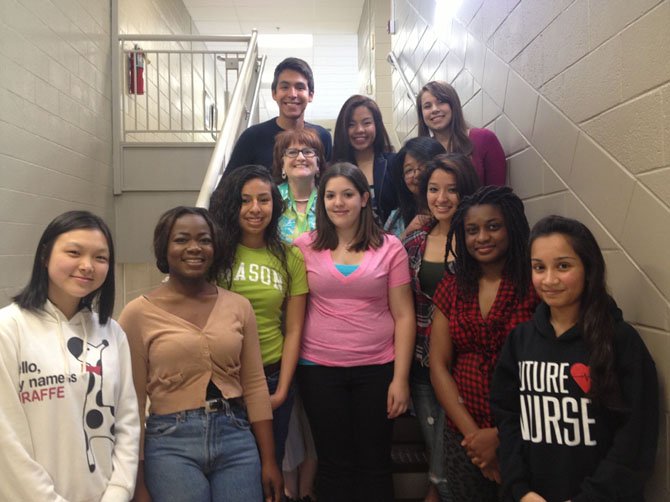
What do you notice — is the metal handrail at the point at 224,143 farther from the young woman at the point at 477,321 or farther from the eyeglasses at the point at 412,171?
the young woman at the point at 477,321

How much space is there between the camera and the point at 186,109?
699cm

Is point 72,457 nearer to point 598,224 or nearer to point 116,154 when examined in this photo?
point 598,224

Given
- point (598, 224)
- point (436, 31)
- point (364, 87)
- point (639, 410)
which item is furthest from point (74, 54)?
point (364, 87)

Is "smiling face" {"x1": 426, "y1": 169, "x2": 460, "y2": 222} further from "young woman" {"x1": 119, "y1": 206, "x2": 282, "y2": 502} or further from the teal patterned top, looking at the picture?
"young woman" {"x1": 119, "y1": 206, "x2": 282, "y2": 502}

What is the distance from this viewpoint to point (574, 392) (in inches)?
48.6

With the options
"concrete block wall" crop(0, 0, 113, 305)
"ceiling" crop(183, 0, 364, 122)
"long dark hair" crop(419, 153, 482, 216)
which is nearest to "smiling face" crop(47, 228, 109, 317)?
"long dark hair" crop(419, 153, 482, 216)

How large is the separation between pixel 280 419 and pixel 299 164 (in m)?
1.03


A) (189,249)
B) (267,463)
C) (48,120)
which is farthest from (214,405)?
(48,120)

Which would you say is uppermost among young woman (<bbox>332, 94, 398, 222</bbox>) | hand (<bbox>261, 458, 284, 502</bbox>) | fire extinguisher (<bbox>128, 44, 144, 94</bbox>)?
fire extinguisher (<bbox>128, 44, 144, 94</bbox>)

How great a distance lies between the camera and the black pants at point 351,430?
1.73 m

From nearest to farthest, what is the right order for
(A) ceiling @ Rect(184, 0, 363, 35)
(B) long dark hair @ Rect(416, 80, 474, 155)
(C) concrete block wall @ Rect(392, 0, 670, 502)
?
1. (C) concrete block wall @ Rect(392, 0, 670, 502)
2. (B) long dark hair @ Rect(416, 80, 474, 155)
3. (A) ceiling @ Rect(184, 0, 363, 35)

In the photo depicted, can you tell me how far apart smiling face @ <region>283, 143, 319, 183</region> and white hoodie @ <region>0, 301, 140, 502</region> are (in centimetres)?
107

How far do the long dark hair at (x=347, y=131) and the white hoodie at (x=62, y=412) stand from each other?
1494mm

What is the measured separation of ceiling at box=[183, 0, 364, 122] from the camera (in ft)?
24.2
